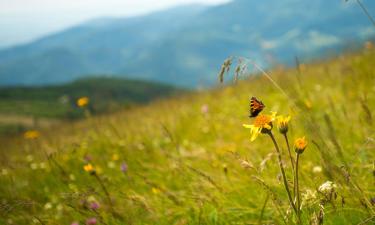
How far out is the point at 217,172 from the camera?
3.24 m

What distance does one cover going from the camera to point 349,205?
1.95 metres

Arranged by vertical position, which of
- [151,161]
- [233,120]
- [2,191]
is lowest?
[2,191]

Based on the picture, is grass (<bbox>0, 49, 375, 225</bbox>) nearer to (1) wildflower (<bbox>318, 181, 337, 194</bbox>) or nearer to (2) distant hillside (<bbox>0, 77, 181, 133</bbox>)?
(1) wildflower (<bbox>318, 181, 337, 194</bbox>)

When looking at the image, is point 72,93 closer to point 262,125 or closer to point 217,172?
point 217,172

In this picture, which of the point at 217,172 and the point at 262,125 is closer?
the point at 262,125

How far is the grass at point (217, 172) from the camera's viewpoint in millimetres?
1899

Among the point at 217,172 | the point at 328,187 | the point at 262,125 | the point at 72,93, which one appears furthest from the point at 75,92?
the point at 328,187

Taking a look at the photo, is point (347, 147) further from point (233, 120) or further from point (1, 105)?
point (1, 105)

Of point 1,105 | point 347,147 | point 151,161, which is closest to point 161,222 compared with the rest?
point 347,147

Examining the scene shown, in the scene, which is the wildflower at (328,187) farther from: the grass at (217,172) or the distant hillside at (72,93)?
the distant hillside at (72,93)

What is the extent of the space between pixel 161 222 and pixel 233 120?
150 inches

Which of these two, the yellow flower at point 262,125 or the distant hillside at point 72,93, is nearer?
the yellow flower at point 262,125

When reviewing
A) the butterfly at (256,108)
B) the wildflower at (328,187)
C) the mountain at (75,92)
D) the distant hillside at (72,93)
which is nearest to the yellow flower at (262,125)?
the butterfly at (256,108)

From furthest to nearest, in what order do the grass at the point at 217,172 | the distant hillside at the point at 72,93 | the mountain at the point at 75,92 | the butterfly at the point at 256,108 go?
the mountain at the point at 75,92 → the distant hillside at the point at 72,93 → the grass at the point at 217,172 → the butterfly at the point at 256,108
